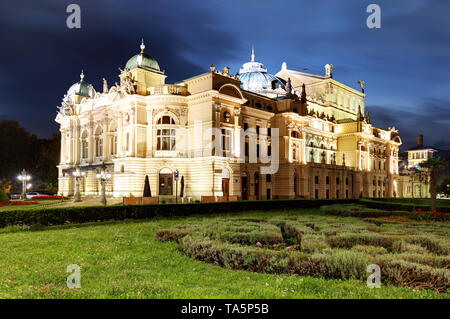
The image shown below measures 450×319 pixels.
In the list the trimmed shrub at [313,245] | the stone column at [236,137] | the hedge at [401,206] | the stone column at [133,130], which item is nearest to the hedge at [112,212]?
the hedge at [401,206]

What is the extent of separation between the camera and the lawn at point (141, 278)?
721 centimetres

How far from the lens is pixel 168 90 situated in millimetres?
43844

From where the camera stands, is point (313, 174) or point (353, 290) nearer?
point (353, 290)

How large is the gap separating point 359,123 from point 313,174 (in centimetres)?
1770

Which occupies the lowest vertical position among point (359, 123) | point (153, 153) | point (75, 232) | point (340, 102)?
point (75, 232)

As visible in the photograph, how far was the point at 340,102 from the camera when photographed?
77.8m

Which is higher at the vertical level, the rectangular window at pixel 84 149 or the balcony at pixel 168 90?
the balcony at pixel 168 90

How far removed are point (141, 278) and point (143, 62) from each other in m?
42.1

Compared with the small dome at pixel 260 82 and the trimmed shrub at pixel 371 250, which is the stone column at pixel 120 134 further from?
the trimmed shrub at pixel 371 250

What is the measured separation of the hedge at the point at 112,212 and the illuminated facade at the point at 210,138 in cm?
1044

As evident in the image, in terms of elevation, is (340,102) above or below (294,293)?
above
